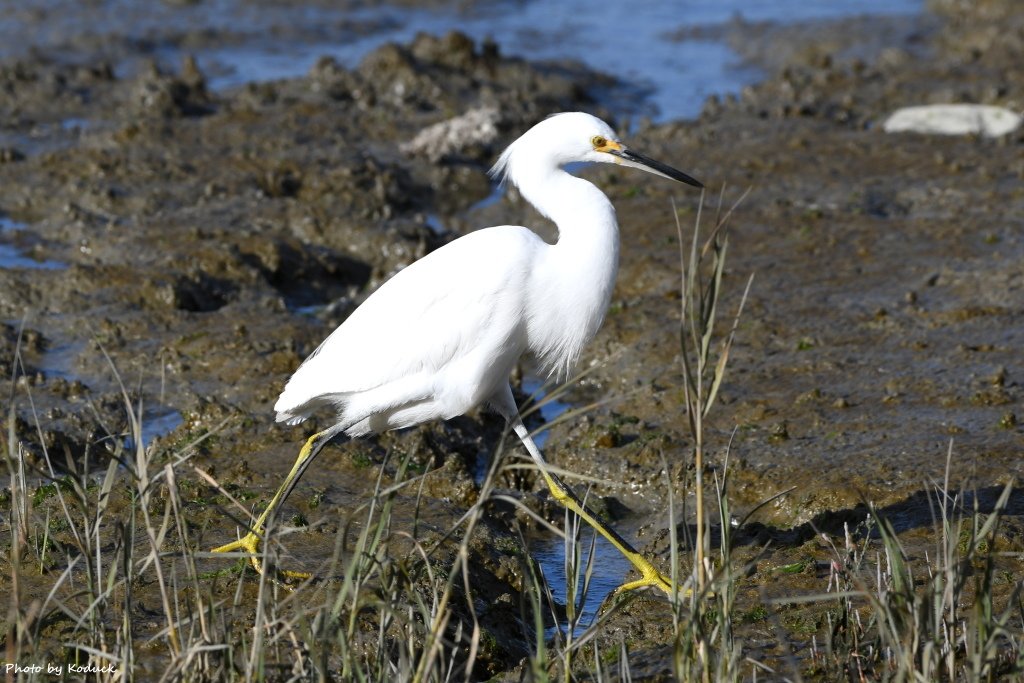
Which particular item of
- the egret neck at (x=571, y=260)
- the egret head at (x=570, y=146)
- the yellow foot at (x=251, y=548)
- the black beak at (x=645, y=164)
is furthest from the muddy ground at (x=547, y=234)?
the egret head at (x=570, y=146)

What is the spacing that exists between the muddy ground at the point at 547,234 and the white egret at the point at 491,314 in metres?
0.53

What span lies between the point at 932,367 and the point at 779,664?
9.81ft

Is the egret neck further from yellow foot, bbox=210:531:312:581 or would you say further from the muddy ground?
yellow foot, bbox=210:531:312:581

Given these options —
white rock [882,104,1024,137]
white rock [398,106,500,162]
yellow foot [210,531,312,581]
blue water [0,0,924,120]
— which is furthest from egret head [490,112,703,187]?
blue water [0,0,924,120]

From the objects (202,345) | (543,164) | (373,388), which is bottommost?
(202,345)

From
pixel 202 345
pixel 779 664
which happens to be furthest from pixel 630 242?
pixel 779 664

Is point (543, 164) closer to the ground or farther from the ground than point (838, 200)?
farther from the ground

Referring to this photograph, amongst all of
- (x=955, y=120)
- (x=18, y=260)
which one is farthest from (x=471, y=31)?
(x=18, y=260)

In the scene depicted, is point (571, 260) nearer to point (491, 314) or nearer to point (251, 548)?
point (491, 314)

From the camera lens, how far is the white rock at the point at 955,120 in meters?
10.6

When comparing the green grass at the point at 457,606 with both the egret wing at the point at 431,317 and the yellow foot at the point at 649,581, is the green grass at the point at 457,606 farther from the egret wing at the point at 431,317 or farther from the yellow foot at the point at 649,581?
the egret wing at the point at 431,317

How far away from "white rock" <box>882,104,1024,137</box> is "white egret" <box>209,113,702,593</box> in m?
6.34

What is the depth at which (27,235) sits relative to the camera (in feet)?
30.0

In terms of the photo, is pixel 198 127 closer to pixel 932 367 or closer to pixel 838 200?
pixel 838 200
